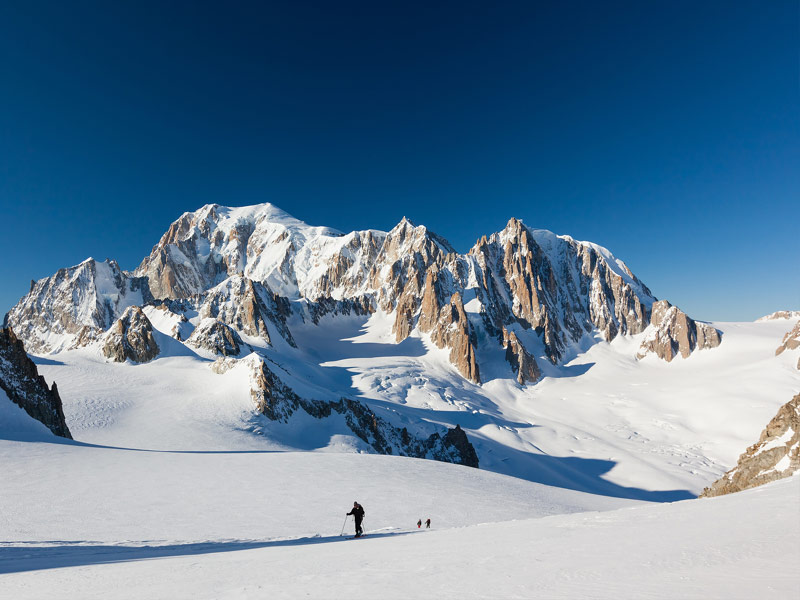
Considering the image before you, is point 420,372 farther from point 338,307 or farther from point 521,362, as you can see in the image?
point 338,307

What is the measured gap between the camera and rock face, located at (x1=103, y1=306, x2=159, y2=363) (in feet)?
216

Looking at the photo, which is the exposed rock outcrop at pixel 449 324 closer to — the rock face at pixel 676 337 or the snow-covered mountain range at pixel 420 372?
the snow-covered mountain range at pixel 420 372

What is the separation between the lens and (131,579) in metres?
7.23

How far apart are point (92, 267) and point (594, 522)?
24452 centimetres

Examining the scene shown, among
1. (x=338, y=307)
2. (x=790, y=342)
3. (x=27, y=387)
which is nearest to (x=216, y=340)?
(x=27, y=387)

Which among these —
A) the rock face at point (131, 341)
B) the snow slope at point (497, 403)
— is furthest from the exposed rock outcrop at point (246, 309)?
the rock face at point (131, 341)

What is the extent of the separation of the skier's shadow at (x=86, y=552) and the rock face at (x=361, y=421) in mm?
40533

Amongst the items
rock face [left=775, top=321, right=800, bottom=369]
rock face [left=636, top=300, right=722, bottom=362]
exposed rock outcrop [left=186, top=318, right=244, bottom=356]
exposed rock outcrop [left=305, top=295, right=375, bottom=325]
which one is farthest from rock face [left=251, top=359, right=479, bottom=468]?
rock face [left=636, top=300, right=722, bottom=362]

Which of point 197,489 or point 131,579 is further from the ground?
point 131,579

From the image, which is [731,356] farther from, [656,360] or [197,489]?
[197,489]

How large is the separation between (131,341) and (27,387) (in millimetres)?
38610

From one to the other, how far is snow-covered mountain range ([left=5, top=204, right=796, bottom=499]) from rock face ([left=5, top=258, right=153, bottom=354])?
0.75 metres

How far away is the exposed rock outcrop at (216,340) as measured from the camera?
7806 centimetres

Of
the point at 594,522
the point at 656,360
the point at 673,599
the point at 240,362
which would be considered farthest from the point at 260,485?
the point at 656,360
